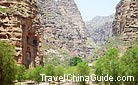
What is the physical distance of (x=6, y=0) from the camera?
121062mm

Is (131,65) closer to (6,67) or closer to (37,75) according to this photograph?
(6,67)

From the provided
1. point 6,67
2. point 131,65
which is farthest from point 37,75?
point 131,65

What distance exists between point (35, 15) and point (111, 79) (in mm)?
73098

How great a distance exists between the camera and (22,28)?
397 feet

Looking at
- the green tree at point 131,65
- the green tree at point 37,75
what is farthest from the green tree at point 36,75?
the green tree at point 131,65

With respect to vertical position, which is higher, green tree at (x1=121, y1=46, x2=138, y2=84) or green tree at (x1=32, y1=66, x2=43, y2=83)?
green tree at (x1=121, y1=46, x2=138, y2=84)

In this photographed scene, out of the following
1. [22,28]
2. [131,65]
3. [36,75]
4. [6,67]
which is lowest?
[36,75]

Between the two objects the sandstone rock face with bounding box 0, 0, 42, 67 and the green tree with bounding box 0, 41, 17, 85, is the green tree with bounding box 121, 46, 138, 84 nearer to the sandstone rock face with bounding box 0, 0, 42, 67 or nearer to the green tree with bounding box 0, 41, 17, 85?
the green tree with bounding box 0, 41, 17, 85

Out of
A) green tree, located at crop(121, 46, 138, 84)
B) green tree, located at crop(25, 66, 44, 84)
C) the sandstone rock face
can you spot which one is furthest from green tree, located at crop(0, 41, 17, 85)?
the sandstone rock face

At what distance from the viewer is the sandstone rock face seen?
11247 cm

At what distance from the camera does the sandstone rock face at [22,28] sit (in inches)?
4428

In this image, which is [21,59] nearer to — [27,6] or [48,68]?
[48,68]

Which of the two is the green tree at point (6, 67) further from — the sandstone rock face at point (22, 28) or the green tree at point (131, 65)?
the sandstone rock face at point (22, 28)

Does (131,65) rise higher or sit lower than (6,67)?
lower
